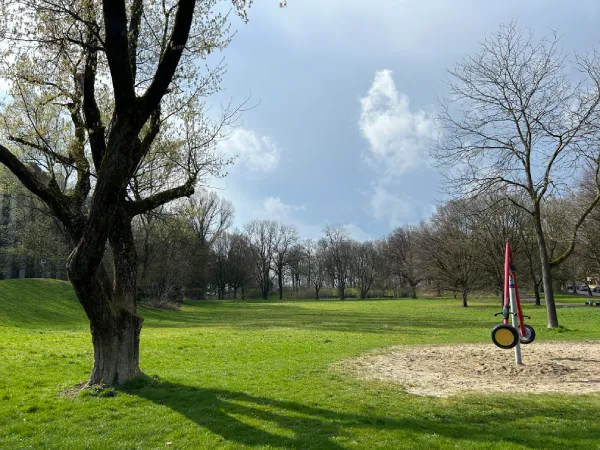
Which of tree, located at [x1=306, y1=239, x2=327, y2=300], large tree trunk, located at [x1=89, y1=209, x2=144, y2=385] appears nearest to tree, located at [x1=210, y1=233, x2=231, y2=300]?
tree, located at [x1=306, y1=239, x2=327, y2=300]

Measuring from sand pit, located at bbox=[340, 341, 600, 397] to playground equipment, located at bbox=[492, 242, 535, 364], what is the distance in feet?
2.28

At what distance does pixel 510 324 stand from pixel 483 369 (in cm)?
153

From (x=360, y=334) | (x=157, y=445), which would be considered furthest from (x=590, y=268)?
(x=157, y=445)

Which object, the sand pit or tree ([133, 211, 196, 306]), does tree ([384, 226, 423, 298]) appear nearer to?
tree ([133, 211, 196, 306])

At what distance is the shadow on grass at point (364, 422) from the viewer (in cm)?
588

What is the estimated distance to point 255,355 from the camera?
14.0m

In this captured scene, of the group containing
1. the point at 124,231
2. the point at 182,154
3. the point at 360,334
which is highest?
the point at 182,154

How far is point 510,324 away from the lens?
12.0 meters

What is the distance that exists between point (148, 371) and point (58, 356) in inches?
140

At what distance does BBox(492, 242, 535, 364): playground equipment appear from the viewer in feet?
34.4

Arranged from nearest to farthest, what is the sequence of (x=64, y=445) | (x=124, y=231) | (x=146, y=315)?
(x=64, y=445) → (x=124, y=231) → (x=146, y=315)

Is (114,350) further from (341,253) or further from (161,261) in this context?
(341,253)

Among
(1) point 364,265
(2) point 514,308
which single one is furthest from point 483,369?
(1) point 364,265

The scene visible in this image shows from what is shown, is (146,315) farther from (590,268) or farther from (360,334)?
(590,268)
